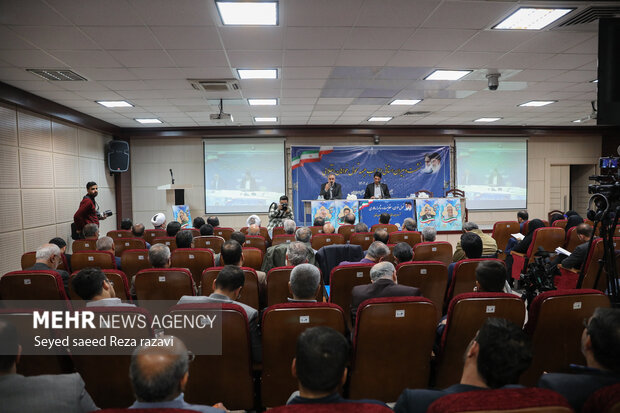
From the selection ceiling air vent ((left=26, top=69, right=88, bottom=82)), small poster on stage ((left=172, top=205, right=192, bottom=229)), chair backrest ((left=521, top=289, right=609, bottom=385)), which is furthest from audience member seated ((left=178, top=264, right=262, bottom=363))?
small poster on stage ((left=172, top=205, right=192, bottom=229))

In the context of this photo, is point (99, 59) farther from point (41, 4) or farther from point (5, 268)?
point (5, 268)

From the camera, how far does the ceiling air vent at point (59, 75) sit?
5.03 metres

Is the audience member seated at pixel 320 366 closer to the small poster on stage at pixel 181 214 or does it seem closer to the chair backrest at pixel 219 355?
the chair backrest at pixel 219 355

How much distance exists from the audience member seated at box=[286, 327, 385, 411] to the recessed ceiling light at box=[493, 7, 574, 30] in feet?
12.1

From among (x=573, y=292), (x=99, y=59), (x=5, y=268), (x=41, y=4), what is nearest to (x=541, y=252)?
(x=573, y=292)

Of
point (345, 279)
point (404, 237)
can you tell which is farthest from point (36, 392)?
point (404, 237)

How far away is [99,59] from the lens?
4586 mm

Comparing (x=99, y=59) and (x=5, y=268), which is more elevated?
(x=99, y=59)

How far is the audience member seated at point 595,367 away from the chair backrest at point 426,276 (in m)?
1.67

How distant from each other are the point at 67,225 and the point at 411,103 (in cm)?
758

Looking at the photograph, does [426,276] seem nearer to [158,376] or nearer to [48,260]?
[158,376]

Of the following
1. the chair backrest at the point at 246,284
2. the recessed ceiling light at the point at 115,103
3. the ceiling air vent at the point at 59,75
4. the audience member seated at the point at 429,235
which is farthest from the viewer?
the recessed ceiling light at the point at 115,103

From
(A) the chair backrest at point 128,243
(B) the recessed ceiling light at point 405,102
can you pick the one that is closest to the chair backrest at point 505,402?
(A) the chair backrest at point 128,243

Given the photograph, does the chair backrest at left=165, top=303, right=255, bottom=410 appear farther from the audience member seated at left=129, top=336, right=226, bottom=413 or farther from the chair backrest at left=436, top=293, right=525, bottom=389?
the chair backrest at left=436, top=293, right=525, bottom=389
